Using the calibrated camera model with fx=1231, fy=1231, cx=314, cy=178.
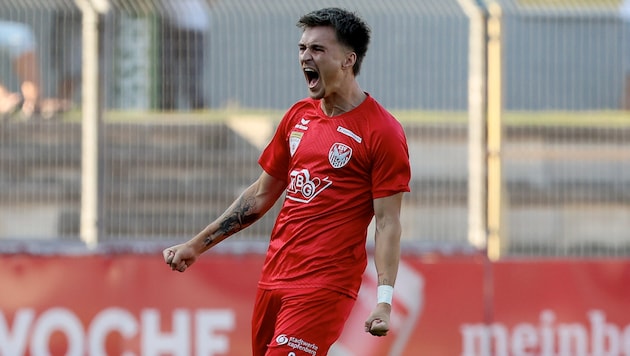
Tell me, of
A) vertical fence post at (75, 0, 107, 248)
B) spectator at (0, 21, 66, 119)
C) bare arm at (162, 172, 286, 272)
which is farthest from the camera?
spectator at (0, 21, 66, 119)

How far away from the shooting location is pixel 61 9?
10211 mm

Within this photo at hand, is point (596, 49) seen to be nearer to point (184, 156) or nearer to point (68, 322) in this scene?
point (184, 156)

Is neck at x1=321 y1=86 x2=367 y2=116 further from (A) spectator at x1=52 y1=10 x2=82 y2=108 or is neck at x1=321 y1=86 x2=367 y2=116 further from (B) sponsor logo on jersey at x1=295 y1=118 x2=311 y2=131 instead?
(A) spectator at x1=52 y1=10 x2=82 y2=108

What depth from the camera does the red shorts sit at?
5695 mm

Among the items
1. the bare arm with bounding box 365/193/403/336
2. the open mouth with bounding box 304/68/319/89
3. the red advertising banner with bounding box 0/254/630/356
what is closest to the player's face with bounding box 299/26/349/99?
the open mouth with bounding box 304/68/319/89

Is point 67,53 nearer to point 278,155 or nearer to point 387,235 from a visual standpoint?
point 278,155

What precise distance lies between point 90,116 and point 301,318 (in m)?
4.96

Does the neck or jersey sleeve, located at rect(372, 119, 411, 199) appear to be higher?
the neck

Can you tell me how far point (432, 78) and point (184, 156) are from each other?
2197 millimetres

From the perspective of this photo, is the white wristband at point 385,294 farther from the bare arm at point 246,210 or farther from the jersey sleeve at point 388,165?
the bare arm at point 246,210

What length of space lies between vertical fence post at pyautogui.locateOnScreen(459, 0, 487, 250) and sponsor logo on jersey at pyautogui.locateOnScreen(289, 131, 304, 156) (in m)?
4.41

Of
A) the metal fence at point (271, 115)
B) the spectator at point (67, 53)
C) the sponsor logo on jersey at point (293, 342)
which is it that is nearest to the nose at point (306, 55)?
the sponsor logo on jersey at point (293, 342)

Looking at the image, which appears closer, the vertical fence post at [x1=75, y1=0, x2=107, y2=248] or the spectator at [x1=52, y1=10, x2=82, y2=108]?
the vertical fence post at [x1=75, y1=0, x2=107, y2=248]

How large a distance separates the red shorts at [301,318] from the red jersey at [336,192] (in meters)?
→ 0.04
